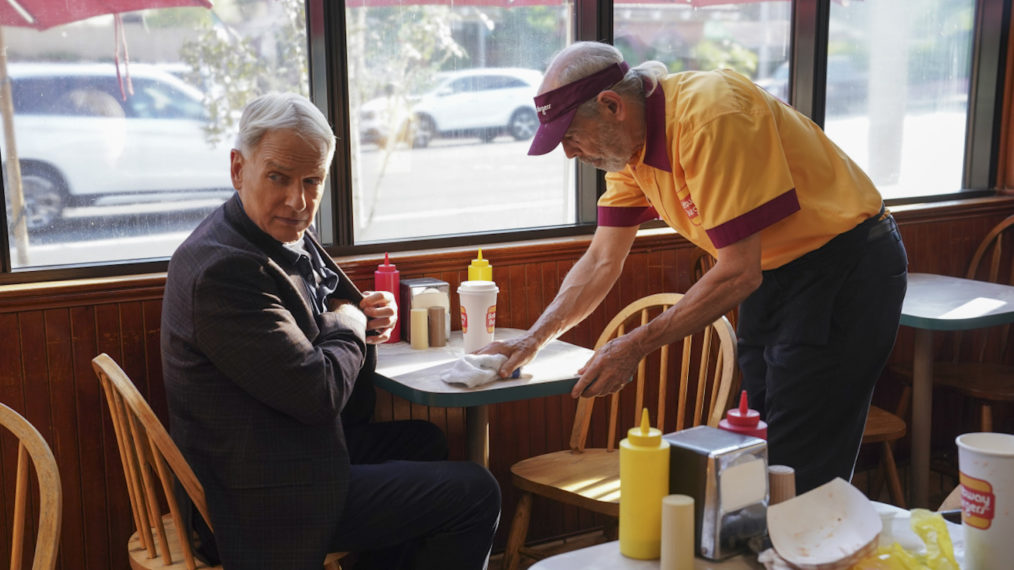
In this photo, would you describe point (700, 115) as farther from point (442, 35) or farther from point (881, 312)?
point (442, 35)

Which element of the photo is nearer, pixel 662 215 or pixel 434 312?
pixel 662 215

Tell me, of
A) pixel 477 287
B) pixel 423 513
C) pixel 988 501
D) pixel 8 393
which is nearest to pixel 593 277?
pixel 477 287

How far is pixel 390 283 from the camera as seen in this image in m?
2.75

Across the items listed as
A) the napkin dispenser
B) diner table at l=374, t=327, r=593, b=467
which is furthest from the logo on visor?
the napkin dispenser

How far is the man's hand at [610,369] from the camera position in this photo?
202 cm

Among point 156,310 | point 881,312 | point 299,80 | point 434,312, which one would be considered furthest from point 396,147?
point 881,312

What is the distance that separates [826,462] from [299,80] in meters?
1.76

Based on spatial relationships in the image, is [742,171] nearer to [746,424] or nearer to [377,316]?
[746,424]

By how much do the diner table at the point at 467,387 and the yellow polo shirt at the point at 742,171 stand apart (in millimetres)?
472

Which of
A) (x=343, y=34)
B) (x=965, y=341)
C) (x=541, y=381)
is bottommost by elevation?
(x=965, y=341)

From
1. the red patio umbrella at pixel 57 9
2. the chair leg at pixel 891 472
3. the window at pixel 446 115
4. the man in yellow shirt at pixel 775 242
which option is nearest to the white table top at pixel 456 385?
the man in yellow shirt at pixel 775 242

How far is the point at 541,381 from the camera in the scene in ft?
7.66

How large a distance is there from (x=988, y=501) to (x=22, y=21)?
2.37m

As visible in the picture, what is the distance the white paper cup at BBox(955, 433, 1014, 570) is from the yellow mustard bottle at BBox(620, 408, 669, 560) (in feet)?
1.27
